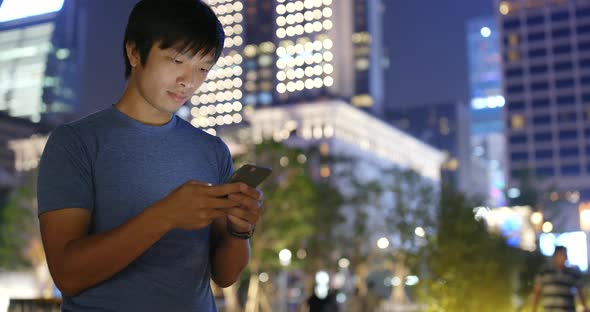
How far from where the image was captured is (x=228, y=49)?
135m

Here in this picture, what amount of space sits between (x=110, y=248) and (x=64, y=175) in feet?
0.78

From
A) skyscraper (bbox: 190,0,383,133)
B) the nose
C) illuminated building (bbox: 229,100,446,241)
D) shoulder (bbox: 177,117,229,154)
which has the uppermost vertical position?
skyscraper (bbox: 190,0,383,133)

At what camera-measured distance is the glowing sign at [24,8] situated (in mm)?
4457

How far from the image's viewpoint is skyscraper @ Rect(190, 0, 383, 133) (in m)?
122

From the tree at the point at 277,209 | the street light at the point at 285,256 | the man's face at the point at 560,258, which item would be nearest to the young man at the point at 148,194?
the man's face at the point at 560,258

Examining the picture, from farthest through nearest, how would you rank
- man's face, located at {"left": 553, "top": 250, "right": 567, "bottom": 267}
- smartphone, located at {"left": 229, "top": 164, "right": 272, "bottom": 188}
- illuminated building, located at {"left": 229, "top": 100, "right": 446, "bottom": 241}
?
1. illuminated building, located at {"left": 229, "top": 100, "right": 446, "bottom": 241}
2. man's face, located at {"left": 553, "top": 250, "right": 567, "bottom": 267}
3. smartphone, located at {"left": 229, "top": 164, "right": 272, "bottom": 188}

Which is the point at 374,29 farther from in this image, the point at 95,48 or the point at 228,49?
the point at 95,48

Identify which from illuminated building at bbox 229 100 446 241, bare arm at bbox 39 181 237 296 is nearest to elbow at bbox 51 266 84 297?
bare arm at bbox 39 181 237 296

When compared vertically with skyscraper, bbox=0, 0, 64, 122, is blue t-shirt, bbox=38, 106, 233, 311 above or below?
below

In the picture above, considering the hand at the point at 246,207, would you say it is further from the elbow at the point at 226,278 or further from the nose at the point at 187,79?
the nose at the point at 187,79

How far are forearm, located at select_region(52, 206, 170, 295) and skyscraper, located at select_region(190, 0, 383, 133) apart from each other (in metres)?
115

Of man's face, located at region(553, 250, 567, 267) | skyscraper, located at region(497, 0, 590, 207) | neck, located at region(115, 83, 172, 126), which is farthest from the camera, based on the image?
skyscraper, located at region(497, 0, 590, 207)

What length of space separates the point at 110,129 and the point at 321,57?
122 metres

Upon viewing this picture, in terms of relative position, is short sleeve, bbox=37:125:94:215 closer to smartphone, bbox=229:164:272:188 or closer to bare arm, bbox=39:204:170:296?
bare arm, bbox=39:204:170:296
